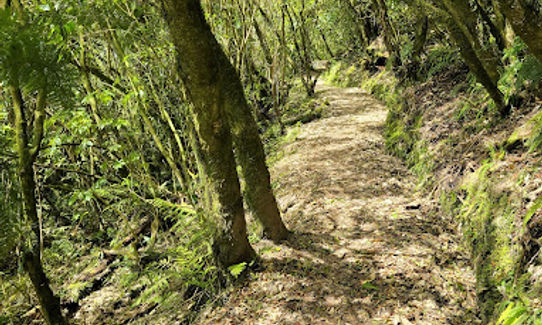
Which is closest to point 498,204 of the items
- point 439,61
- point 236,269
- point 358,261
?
point 358,261

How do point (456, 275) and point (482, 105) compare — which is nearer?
point (456, 275)

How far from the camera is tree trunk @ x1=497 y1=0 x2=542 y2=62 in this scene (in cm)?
240

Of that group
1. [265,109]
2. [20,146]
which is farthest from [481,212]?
[265,109]

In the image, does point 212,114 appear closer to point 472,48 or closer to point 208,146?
point 208,146

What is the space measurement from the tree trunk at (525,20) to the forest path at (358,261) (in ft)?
7.60

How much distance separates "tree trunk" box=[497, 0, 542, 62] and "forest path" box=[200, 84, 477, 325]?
91.2 inches

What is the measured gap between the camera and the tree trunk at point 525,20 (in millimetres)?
2398

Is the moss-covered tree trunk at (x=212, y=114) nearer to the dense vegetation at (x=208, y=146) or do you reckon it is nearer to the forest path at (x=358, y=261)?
the dense vegetation at (x=208, y=146)

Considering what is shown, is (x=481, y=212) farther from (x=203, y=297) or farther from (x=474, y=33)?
(x=203, y=297)

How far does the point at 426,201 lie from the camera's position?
5.00 m

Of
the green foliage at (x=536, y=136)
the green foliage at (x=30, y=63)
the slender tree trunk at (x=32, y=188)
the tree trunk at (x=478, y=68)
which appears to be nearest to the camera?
the green foliage at (x=30, y=63)

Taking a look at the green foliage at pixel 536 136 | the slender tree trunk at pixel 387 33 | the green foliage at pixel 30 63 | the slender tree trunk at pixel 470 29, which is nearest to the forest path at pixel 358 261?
the green foliage at pixel 536 136

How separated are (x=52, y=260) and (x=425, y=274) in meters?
7.36

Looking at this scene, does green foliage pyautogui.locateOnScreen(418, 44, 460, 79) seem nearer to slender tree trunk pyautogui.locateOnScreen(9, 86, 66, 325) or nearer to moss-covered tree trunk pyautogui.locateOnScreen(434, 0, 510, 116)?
moss-covered tree trunk pyautogui.locateOnScreen(434, 0, 510, 116)
